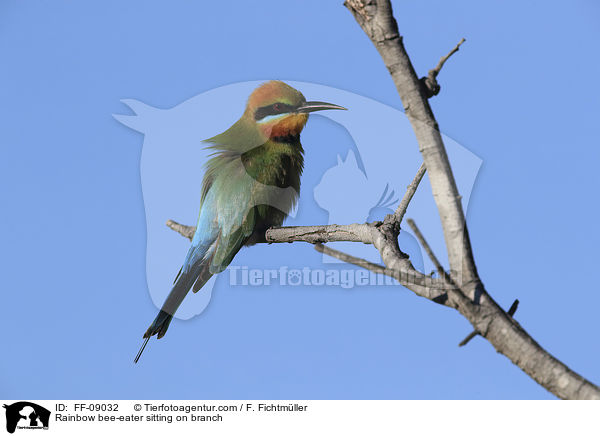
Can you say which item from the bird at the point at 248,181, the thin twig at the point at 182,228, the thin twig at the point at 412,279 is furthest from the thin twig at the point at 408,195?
the thin twig at the point at 182,228

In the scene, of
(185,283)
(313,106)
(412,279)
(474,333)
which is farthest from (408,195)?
(185,283)

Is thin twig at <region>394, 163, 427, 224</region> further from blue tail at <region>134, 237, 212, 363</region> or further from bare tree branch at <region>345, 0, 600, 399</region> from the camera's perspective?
blue tail at <region>134, 237, 212, 363</region>

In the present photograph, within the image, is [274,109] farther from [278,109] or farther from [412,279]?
[412,279]

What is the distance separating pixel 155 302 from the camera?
3283 mm

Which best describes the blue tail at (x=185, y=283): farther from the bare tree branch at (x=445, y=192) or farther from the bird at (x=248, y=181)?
the bare tree branch at (x=445, y=192)

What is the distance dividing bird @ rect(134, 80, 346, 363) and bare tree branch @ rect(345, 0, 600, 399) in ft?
5.09

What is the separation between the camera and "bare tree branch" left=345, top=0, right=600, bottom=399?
5.48ft

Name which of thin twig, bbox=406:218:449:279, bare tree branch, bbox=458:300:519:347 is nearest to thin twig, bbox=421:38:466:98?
thin twig, bbox=406:218:449:279

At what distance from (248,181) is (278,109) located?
22.1 inches

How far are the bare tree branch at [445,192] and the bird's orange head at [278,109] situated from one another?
2054mm
